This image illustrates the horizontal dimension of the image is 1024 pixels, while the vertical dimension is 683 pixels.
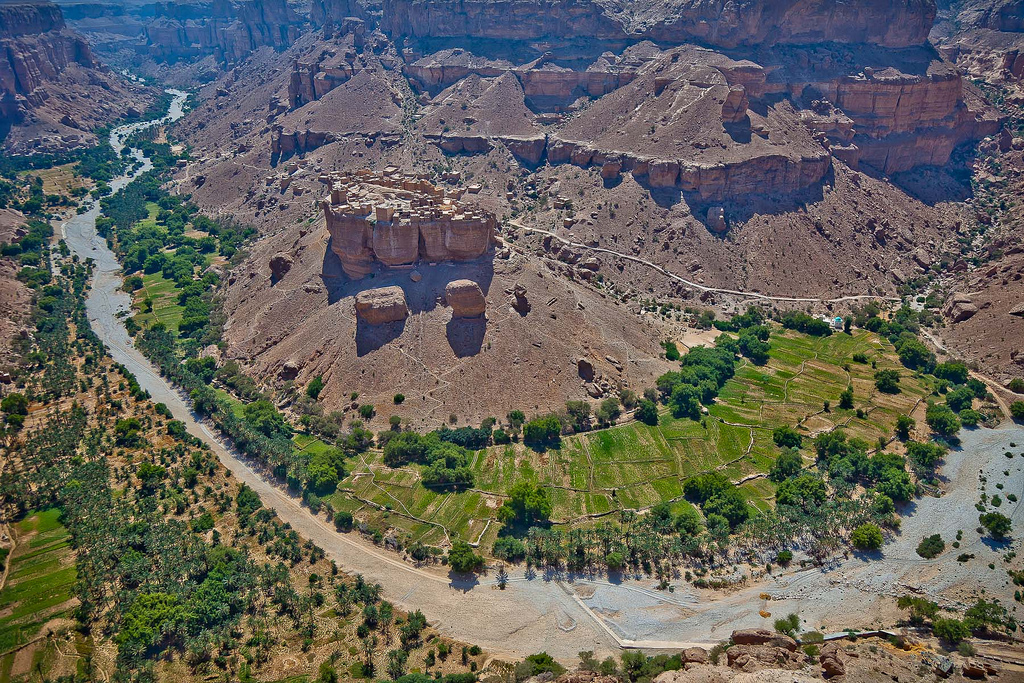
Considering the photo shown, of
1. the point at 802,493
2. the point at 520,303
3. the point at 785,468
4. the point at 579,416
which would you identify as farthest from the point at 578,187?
the point at 802,493

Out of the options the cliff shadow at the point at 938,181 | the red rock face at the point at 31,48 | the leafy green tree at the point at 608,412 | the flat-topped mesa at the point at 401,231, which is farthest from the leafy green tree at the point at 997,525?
the red rock face at the point at 31,48

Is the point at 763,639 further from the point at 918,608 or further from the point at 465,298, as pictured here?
the point at 465,298

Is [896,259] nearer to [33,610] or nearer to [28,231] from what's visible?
[33,610]

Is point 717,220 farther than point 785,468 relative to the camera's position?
Yes

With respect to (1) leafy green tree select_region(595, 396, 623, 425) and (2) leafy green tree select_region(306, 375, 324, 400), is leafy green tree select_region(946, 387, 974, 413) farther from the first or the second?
(2) leafy green tree select_region(306, 375, 324, 400)

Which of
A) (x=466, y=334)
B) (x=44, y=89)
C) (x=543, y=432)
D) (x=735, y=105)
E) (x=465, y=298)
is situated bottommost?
(x=543, y=432)

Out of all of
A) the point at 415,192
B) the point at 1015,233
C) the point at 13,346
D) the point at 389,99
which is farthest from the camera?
the point at 389,99

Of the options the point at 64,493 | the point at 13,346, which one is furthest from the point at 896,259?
the point at 13,346
